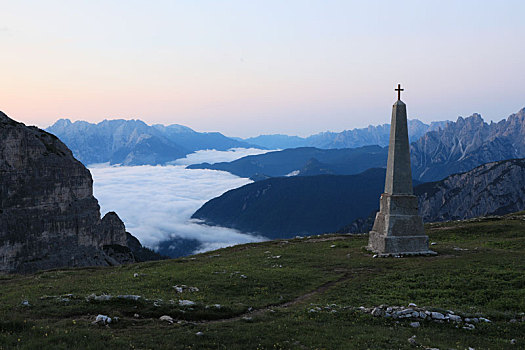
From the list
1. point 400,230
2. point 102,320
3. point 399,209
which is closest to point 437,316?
point 102,320

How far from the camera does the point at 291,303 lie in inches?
814

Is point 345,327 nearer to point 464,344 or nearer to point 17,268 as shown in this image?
point 464,344

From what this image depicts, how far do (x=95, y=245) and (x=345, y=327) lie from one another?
12919 centimetres

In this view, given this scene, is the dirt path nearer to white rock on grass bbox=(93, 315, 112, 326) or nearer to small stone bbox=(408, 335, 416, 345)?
white rock on grass bbox=(93, 315, 112, 326)

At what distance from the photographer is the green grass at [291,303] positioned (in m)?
13.6

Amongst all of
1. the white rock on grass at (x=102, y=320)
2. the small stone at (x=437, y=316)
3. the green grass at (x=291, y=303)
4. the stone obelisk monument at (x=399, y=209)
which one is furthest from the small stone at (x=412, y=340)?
the stone obelisk monument at (x=399, y=209)

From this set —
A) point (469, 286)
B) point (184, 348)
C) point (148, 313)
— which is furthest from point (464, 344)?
point (148, 313)

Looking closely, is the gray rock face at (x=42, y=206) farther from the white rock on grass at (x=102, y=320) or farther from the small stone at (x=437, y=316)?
the small stone at (x=437, y=316)

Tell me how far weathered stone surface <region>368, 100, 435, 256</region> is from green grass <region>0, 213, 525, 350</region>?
5.85ft

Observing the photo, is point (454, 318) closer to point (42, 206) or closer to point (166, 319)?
point (166, 319)

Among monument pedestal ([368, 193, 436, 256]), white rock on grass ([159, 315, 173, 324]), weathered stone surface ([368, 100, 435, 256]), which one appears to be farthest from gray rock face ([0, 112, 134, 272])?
white rock on grass ([159, 315, 173, 324])

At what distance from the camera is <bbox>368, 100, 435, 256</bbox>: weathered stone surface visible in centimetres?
3172

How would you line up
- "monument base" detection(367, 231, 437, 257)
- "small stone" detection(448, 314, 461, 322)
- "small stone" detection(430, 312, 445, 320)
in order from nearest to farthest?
→ "small stone" detection(448, 314, 461, 322) → "small stone" detection(430, 312, 445, 320) → "monument base" detection(367, 231, 437, 257)

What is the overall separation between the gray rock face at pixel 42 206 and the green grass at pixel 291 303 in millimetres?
88511
